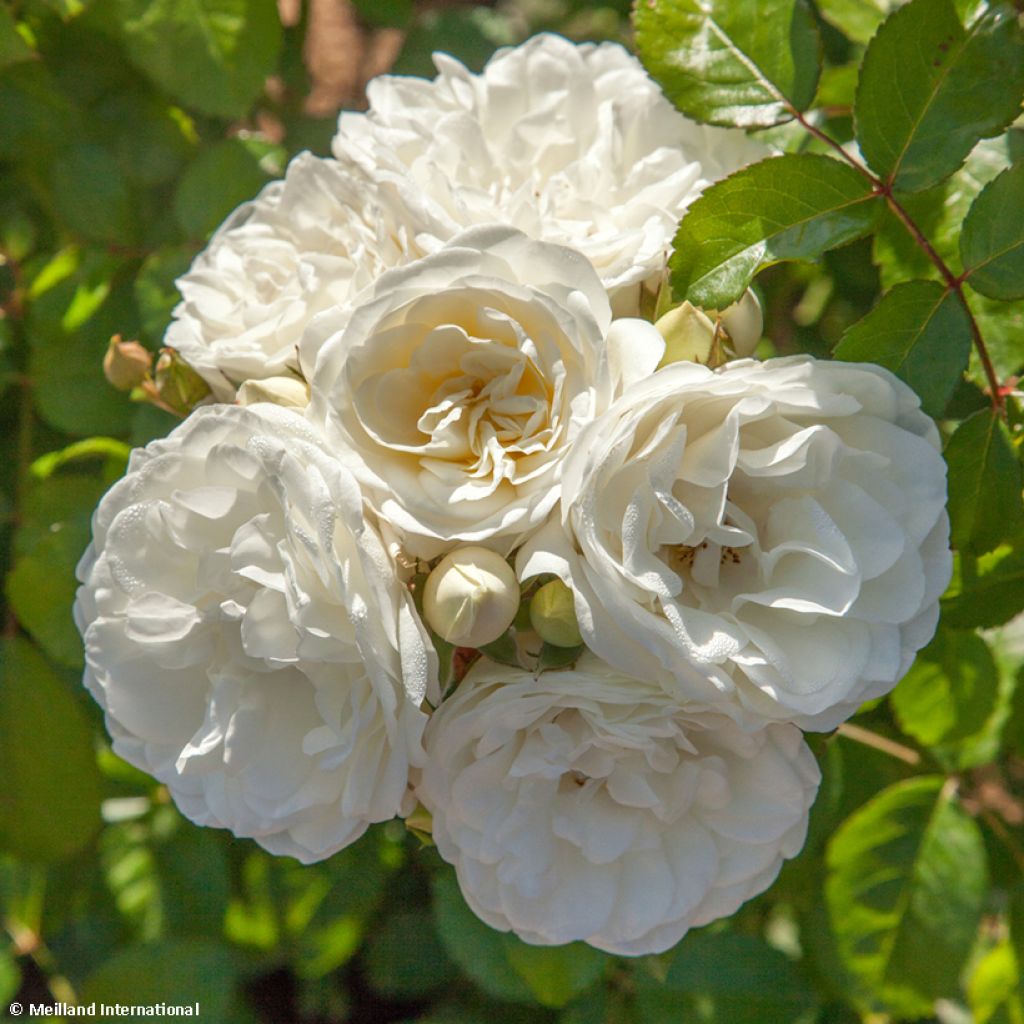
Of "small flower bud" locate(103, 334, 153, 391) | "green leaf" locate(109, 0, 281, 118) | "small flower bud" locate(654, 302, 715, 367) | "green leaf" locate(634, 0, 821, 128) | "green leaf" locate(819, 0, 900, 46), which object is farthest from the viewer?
"green leaf" locate(109, 0, 281, 118)

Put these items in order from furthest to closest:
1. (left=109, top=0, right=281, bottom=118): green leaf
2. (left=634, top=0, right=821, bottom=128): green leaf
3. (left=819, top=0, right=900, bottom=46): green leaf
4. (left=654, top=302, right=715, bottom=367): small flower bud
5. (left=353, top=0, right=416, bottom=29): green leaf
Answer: (left=353, top=0, right=416, bottom=29): green leaf, (left=109, top=0, right=281, bottom=118): green leaf, (left=819, top=0, right=900, bottom=46): green leaf, (left=634, top=0, right=821, bottom=128): green leaf, (left=654, top=302, right=715, bottom=367): small flower bud

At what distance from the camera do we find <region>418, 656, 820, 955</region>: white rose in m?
0.84

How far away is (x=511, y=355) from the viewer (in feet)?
2.79

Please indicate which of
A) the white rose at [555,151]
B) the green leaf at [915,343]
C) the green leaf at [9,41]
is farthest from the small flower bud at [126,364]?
the green leaf at [915,343]

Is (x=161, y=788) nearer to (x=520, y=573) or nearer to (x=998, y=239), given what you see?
(x=520, y=573)

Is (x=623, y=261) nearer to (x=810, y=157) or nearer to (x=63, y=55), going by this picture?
(x=810, y=157)

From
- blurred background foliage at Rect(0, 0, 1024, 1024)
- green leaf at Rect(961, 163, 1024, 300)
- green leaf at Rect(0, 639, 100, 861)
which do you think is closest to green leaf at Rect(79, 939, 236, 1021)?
blurred background foliage at Rect(0, 0, 1024, 1024)

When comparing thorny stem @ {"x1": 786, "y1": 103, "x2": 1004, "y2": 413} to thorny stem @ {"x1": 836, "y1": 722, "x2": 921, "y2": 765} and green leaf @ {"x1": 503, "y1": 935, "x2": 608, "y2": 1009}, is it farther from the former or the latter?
green leaf @ {"x1": 503, "y1": 935, "x2": 608, "y2": 1009}

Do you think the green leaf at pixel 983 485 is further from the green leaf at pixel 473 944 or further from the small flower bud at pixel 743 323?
the green leaf at pixel 473 944

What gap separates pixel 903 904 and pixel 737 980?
0.26 m

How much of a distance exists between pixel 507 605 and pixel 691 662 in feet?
0.49

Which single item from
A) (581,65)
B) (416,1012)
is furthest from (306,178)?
(416,1012)

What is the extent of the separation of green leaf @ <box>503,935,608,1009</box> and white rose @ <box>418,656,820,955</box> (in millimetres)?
462

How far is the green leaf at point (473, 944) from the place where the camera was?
4.95 feet
